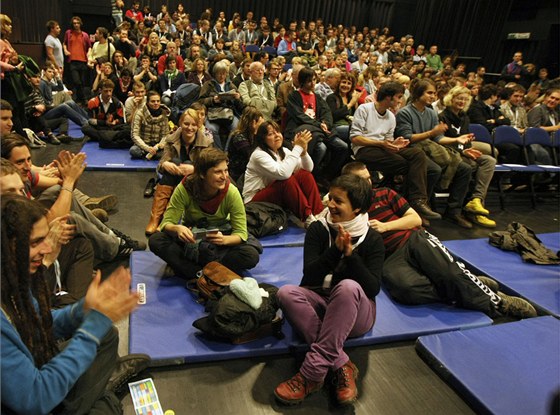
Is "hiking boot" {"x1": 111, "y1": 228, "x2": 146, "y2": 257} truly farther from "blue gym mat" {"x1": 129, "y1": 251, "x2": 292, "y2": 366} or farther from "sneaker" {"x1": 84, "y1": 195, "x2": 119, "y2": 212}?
"sneaker" {"x1": 84, "y1": 195, "x2": 119, "y2": 212}

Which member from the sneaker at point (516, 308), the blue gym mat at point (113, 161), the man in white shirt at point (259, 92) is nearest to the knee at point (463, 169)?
the sneaker at point (516, 308)

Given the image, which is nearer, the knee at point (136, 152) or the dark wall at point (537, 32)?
the knee at point (136, 152)

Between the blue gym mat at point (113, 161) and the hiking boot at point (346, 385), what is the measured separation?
3.76 metres

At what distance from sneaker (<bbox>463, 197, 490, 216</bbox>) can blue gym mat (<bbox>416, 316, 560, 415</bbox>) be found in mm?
2074

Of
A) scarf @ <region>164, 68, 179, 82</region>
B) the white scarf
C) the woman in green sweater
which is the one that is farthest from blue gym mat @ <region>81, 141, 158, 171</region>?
the white scarf

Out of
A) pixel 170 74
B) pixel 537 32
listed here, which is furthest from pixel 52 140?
pixel 537 32

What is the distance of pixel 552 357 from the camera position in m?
2.38

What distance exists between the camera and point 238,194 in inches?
113

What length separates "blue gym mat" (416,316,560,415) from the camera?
80.5 inches

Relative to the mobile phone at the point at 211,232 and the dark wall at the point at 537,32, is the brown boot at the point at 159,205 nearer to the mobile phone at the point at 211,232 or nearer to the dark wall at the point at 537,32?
the mobile phone at the point at 211,232

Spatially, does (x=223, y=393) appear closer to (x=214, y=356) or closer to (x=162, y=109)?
(x=214, y=356)

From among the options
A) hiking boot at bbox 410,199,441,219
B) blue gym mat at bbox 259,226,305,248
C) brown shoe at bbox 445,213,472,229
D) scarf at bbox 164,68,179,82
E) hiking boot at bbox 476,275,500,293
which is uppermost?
scarf at bbox 164,68,179,82

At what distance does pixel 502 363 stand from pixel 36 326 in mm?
2277

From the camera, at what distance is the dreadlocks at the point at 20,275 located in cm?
122
